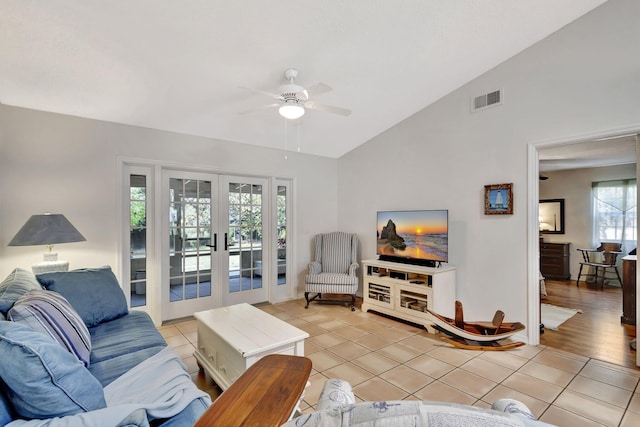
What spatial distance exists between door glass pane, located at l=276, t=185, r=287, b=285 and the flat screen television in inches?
56.8

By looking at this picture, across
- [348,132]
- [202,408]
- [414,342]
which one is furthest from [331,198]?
[202,408]

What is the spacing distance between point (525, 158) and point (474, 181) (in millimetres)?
555

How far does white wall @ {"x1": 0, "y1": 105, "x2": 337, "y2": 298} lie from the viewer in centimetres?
290

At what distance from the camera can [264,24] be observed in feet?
7.94

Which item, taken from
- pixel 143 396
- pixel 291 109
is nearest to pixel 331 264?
pixel 291 109

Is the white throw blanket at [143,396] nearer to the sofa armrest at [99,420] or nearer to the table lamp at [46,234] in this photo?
the sofa armrest at [99,420]

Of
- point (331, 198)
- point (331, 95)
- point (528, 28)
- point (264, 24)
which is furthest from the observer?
point (331, 198)

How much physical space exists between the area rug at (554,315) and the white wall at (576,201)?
2587 millimetres

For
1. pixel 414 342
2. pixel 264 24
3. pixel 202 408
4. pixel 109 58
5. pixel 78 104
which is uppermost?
pixel 264 24

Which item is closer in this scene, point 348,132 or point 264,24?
point 264,24

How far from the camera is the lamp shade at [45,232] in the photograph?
255cm

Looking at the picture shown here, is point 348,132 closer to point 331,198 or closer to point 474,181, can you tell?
point 331,198

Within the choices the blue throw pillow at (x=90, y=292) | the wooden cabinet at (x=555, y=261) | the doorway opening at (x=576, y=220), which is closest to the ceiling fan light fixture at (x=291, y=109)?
the blue throw pillow at (x=90, y=292)

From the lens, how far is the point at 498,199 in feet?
11.1
